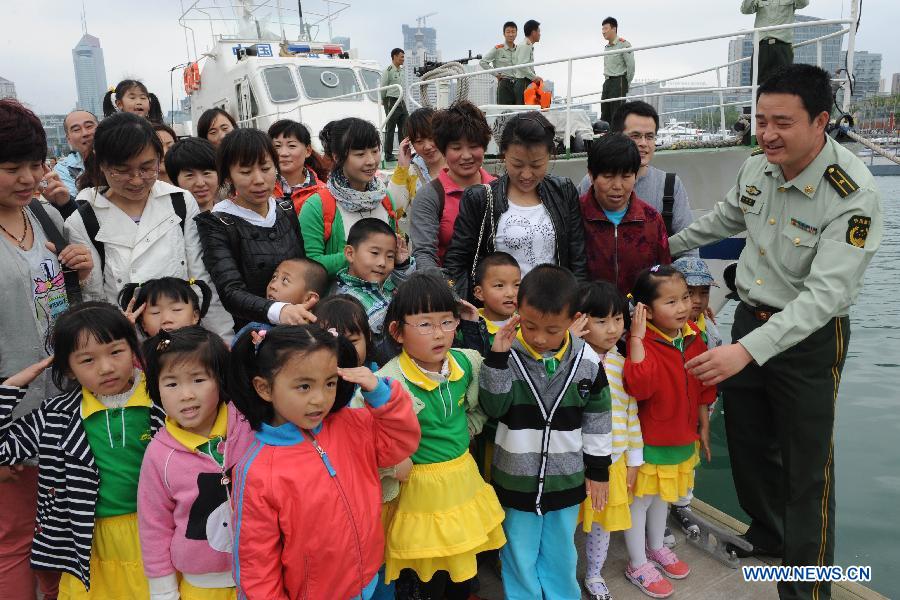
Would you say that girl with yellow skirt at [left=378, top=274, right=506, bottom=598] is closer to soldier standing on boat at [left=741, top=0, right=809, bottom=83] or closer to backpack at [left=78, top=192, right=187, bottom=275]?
backpack at [left=78, top=192, right=187, bottom=275]

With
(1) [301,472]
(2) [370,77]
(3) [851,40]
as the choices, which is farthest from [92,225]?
(2) [370,77]

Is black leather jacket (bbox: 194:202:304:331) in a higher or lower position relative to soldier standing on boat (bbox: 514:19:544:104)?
lower

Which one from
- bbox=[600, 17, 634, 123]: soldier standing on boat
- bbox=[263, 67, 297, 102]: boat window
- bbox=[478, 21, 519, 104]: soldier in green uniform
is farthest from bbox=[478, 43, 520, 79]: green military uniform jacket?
bbox=[263, 67, 297, 102]: boat window

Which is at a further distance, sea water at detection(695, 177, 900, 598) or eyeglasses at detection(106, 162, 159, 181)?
sea water at detection(695, 177, 900, 598)

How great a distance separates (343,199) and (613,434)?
167cm

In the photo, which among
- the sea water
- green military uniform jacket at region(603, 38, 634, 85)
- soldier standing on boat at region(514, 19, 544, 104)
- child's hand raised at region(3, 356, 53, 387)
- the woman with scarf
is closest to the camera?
child's hand raised at region(3, 356, 53, 387)

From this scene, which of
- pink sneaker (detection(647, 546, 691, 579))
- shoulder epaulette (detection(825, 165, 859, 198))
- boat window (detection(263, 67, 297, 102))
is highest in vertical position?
boat window (detection(263, 67, 297, 102))

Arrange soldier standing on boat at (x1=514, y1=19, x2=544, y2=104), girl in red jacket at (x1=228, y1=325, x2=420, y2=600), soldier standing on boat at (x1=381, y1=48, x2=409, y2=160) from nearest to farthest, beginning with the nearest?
girl in red jacket at (x1=228, y1=325, x2=420, y2=600) → soldier standing on boat at (x1=514, y1=19, x2=544, y2=104) → soldier standing on boat at (x1=381, y1=48, x2=409, y2=160)

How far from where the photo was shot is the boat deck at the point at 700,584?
2531mm

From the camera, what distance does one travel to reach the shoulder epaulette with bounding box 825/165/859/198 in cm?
220

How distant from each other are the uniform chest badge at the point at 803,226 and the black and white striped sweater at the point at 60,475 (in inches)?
106

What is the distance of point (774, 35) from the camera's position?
5.32 metres

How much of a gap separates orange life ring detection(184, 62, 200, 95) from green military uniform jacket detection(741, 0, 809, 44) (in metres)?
A: 10.8

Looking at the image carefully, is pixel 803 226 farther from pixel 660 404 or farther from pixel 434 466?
pixel 434 466
